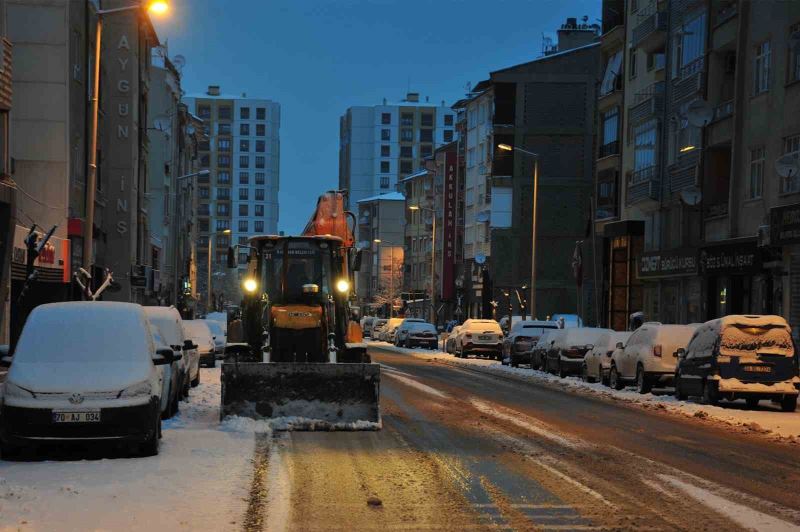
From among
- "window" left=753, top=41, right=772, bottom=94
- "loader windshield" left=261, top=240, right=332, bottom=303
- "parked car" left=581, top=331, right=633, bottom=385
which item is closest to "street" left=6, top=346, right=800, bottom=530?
"loader windshield" left=261, top=240, right=332, bottom=303

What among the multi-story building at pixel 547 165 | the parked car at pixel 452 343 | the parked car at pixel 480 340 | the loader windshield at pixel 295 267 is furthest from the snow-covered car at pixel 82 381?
the multi-story building at pixel 547 165

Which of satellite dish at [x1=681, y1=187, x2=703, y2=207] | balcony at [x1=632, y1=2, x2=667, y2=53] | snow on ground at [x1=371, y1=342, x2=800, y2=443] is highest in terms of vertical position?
balcony at [x1=632, y1=2, x2=667, y2=53]

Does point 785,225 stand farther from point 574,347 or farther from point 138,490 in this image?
point 138,490

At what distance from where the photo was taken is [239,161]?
605 feet

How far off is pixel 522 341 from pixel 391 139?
458 ft

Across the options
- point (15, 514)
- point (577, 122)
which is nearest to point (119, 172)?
point (577, 122)

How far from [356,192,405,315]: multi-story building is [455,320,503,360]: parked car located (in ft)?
259

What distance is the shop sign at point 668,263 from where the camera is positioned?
43406 millimetres

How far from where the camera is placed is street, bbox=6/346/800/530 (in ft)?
31.2

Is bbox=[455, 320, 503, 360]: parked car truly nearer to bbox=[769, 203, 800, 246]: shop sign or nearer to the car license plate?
bbox=[769, 203, 800, 246]: shop sign

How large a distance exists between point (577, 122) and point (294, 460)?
71673 mm

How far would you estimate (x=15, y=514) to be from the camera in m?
9.41

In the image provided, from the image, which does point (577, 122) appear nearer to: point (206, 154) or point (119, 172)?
point (119, 172)

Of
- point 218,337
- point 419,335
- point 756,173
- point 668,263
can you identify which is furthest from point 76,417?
point 419,335
